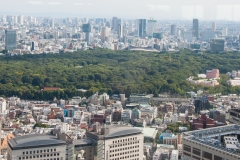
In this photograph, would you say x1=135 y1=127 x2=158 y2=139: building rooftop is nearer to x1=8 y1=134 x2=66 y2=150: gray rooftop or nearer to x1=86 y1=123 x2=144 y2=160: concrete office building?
x1=86 y1=123 x2=144 y2=160: concrete office building

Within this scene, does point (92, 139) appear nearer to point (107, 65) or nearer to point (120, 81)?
point (120, 81)

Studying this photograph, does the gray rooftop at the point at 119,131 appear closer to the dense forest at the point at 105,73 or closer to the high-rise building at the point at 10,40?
the dense forest at the point at 105,73

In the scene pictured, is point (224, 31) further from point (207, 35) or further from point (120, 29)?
point (120, 29)

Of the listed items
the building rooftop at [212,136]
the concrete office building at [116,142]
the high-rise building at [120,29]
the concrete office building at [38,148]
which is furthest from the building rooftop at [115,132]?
the high-rise building at [120,29]

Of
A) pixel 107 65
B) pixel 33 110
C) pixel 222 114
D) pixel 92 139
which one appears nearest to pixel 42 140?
pixel 92 139

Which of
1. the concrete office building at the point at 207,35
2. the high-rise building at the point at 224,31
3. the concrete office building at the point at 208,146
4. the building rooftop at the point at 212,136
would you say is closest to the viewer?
the concrete office building at the point at 208,146

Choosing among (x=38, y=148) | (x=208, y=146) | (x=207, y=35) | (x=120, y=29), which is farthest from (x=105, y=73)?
(x=120, y=29)
